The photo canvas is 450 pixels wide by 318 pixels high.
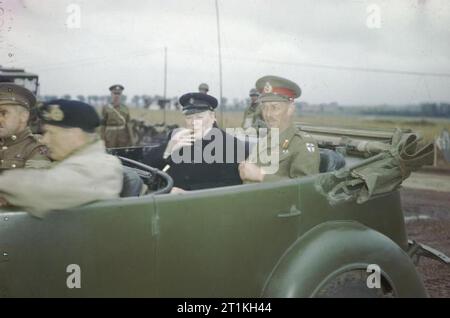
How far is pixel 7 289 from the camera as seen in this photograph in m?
1.84

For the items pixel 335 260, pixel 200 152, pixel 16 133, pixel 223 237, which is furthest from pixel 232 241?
pixel 16 133

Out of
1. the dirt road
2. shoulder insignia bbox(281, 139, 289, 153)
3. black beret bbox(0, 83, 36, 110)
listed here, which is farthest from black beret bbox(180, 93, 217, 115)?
the dirt road

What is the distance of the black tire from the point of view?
89.4 inches

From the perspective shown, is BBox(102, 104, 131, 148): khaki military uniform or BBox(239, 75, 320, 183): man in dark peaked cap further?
BBox(102, 104, 131, 148): khaki military uniform

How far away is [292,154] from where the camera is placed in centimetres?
279

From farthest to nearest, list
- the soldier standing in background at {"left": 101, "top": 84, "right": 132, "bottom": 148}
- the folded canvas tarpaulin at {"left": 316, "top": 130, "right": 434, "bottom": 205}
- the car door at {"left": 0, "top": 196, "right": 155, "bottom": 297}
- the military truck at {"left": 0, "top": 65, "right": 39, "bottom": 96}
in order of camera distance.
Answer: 1. the soldier standing in background at {"left": 101, "top": 84, "right": 132, "bottom": 148}
2. the military truck at {"left": 0, "top": 65, "right": 39, "bottom": 96}
3. the folded canvas tarpaulin at {"left": 316, "top": 130, "right": 434, "bottom": 205}
4. the car door at {"left": 0, "top": 196, "right": 155, "bottom": 297}

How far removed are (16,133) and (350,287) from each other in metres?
2.06

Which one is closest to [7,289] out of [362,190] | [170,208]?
[170,208]

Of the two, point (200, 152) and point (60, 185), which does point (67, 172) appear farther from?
point (200, 152)

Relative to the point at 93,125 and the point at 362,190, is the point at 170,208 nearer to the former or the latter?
the point at 93,125

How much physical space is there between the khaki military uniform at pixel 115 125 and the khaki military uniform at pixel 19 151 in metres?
7.03

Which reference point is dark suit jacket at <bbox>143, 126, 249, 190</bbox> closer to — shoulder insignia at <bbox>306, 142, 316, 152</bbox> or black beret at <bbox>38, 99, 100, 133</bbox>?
shoulder insignia at <bbox>306, 142, 316, 152</bbox>

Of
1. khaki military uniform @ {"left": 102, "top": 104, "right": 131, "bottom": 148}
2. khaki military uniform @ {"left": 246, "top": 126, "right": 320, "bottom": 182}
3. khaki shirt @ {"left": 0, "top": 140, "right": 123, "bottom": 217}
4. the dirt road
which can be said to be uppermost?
khaki military uniform @ {"left": 102, "top": 104, "right": 131, "bottom": 148}
